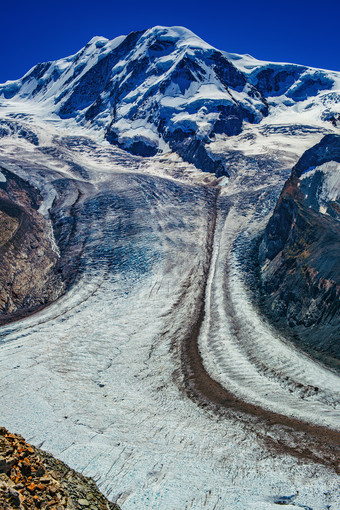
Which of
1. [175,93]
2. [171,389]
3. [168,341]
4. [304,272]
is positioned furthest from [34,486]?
[175,93]

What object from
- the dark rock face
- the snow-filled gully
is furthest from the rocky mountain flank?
the dark rock face

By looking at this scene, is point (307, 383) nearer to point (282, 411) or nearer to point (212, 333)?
point (282, 411)

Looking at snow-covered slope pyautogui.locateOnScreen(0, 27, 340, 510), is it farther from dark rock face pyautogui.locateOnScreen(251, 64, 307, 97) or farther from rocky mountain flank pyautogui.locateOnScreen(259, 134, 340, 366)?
dark rock face pyautogui.locateOnScreen(251, 64, 307, 97)

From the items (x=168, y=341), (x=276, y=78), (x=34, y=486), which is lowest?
(x=34, y=486)

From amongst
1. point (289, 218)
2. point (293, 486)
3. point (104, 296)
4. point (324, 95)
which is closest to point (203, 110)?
point (324, 95)

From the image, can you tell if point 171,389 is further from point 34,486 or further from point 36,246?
point 36,246

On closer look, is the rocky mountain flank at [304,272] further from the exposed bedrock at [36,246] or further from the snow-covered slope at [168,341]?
the exposed bedrock at [36,246]
